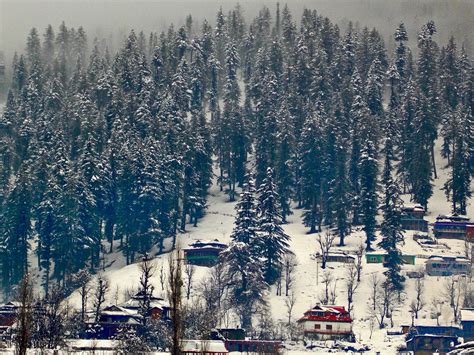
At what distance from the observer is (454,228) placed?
151375mm

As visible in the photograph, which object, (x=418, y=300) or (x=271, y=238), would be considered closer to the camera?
(x=418, y=300)

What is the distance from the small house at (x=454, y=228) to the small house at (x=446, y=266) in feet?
32.4

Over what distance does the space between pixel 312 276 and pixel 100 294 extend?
26.6 metres

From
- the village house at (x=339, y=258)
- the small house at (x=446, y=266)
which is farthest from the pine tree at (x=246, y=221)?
the small house at (x=446, y=266)

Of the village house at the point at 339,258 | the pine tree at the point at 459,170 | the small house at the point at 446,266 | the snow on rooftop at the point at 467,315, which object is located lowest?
the snow on rooftop at the point at 467,315

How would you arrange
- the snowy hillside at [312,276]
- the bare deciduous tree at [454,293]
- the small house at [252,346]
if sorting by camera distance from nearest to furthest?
the small house at [252,346]
the snowy hillside at [312,276]
the bare deciduous tree at [454,293]

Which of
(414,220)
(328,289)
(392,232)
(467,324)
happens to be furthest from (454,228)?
(467,324)

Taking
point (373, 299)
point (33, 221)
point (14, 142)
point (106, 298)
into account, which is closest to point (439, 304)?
point (373, 299)

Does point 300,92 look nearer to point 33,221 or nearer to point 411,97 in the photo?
point 411,97

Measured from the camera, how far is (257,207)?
465 ft

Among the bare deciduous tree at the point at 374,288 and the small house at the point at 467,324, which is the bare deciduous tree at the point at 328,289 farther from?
the small house at the point at 467,324

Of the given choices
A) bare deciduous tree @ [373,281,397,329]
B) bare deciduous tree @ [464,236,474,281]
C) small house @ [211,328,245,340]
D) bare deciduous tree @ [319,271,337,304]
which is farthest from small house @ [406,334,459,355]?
bare deciduous tree @ [464,236,474,281]

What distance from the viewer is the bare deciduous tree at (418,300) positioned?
434 ft

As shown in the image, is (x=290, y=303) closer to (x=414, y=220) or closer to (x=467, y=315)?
(x=467, y=315)
